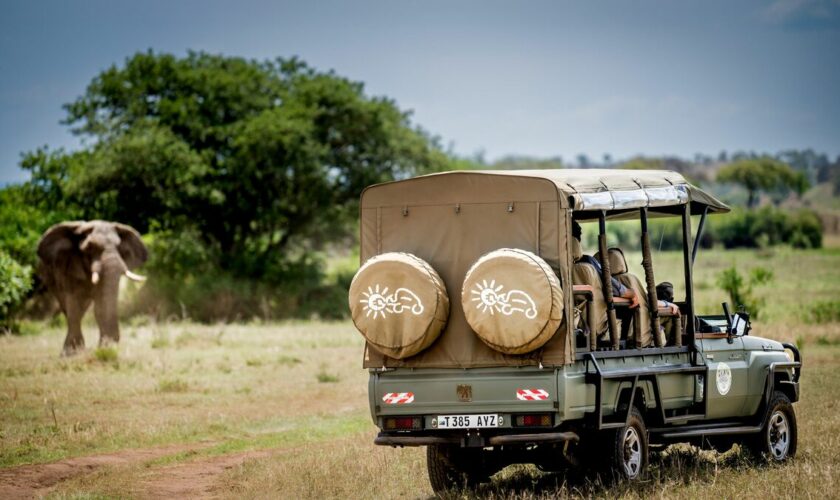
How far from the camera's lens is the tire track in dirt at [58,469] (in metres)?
13.1

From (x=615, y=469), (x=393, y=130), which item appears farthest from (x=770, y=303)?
(x=615, y=469)

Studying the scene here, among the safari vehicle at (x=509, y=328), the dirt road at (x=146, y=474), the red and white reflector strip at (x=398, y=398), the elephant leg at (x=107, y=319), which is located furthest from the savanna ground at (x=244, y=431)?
the red and white reflector strip at (x=398, y=398)

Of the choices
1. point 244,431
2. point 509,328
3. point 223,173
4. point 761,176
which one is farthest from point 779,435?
point 761,176

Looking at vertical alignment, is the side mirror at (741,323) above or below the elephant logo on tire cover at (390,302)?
below

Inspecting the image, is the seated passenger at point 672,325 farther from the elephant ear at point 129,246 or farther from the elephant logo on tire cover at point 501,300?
the elephant ear at point 129,246

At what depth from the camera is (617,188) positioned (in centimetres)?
1167

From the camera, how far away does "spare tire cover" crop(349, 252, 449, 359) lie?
1074cm

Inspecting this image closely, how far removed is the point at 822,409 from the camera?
16844mm

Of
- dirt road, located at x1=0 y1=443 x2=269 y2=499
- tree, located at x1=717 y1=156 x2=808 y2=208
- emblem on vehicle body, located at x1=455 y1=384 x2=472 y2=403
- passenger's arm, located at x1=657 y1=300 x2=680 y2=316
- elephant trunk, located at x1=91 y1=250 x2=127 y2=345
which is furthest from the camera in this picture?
tree, located at x1=717 y1=156 x2=808 y2=208

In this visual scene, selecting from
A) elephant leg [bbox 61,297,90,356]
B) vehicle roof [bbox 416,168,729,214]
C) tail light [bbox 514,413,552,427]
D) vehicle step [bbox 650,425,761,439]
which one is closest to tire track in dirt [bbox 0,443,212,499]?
tail light [bbox 514,413,552,427]

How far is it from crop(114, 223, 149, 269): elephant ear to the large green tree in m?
10.6

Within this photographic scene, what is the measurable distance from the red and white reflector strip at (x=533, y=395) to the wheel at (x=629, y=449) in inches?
39.8

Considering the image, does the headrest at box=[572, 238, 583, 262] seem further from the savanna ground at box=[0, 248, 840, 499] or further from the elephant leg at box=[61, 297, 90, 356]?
the elephant leg at box=[61, 297, 90, 356]

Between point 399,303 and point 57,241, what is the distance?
1822 cm
